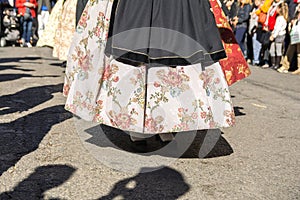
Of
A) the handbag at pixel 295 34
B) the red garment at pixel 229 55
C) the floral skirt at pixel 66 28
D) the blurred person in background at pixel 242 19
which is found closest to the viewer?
the red garment at pixel 229 55

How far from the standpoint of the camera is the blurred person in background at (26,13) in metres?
15.8

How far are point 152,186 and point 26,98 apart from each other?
11.0 ft

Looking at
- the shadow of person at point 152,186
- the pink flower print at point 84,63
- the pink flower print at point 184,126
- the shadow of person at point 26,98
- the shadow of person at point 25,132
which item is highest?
the pink flower print at point 84,63

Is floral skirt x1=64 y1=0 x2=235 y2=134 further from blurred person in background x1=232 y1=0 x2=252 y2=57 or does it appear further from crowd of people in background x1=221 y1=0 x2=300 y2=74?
blurred person in background x1=232 y1=0 x2=252 y2=57

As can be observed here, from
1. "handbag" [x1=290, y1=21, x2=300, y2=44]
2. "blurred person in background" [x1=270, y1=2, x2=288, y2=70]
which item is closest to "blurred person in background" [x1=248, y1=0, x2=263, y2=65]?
"blurred person in background" [x1=270, y1=2, x2=288, y2=70]

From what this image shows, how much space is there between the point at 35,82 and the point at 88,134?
329 cm

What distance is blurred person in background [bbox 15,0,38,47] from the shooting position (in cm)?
1580

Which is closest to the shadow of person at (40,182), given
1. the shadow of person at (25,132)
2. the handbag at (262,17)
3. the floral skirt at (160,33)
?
the shadow of person at (25,132)

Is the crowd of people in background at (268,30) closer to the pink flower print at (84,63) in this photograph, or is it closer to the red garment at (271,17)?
the red garment at (271,17)

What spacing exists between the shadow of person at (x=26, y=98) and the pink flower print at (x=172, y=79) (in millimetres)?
2266

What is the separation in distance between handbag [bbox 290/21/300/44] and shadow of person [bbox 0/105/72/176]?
6.43 m

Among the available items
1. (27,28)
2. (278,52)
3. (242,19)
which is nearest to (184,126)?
(278,52)

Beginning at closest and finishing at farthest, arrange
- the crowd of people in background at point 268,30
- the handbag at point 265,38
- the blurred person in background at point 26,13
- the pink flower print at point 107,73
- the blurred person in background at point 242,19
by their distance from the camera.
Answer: the pink flower print at point 107,73
the crowd of people in background at point 268,30
the handbag at point 265,38
the blurred person in background at point 242,19
the blurred person in background at point 26,13

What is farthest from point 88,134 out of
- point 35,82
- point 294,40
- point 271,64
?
point 271,64
